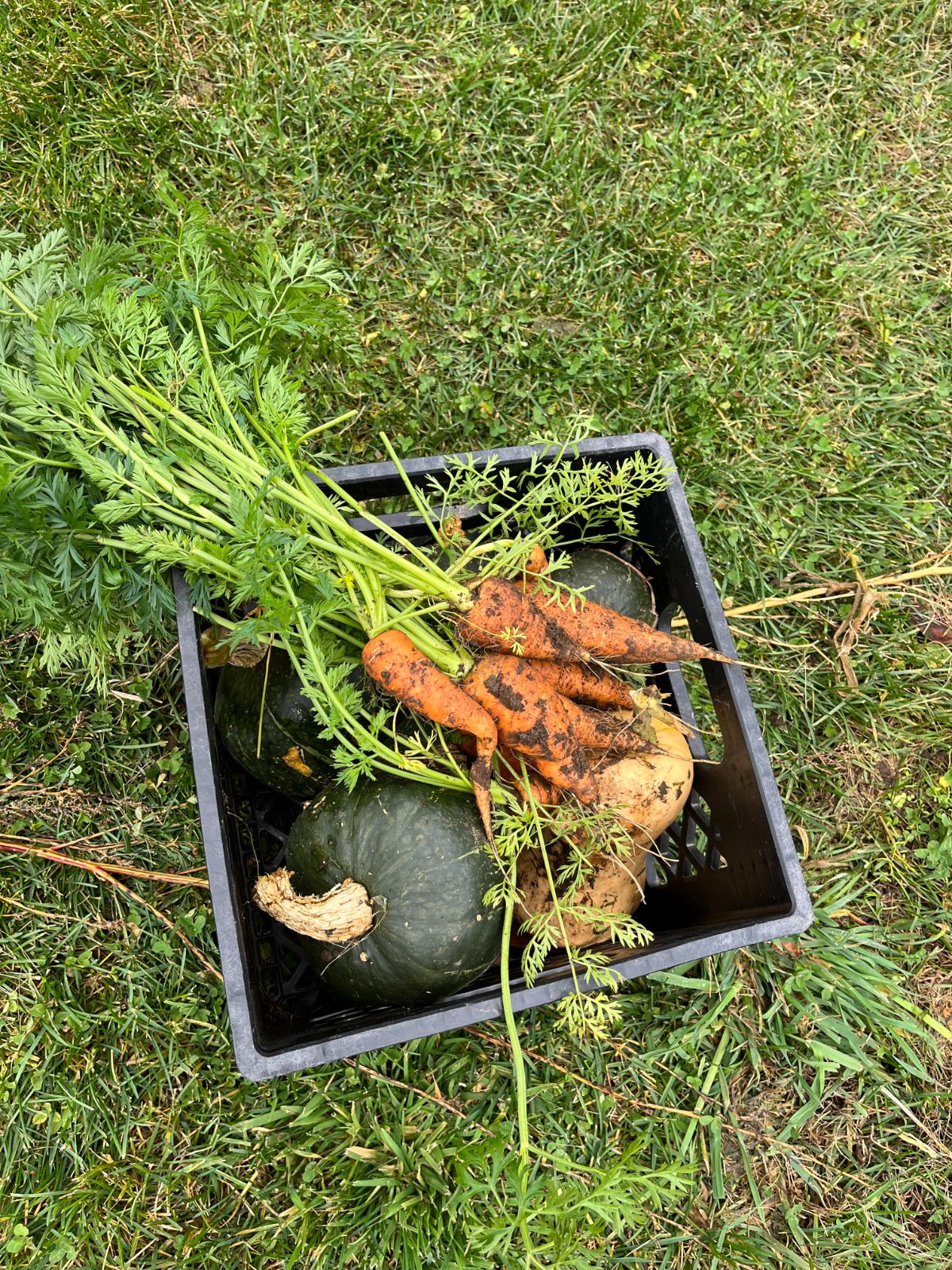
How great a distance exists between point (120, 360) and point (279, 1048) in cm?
132

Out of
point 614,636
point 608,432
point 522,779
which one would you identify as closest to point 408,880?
point 522,779

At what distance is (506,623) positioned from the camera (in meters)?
1.81

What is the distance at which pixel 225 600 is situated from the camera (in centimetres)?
200

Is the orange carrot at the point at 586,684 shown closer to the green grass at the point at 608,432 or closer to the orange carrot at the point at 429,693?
the orange carrot at the point at 429,693

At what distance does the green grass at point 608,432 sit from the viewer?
2.34 meters

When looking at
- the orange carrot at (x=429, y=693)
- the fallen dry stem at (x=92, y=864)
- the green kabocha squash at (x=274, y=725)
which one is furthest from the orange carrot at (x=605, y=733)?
the fallen dry stem at (x=92, y=864)

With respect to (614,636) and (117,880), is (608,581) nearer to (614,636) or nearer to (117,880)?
(614,636)

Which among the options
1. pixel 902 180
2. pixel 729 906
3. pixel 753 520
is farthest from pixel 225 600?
pixel 902 180

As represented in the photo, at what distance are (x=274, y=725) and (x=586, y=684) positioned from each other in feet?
2.35

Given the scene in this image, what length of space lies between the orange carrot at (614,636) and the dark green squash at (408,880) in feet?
1.45

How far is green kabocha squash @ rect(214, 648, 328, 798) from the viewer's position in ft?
6.21

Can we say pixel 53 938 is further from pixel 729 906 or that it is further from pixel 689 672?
pixel 689 672

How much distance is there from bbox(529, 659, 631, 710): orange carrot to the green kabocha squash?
0.51m

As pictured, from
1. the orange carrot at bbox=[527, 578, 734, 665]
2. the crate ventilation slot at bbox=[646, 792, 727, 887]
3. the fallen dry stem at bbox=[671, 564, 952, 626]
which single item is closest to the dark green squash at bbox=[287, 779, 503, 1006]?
the orange carrot at bbox=[527, 578, 734, 665]
